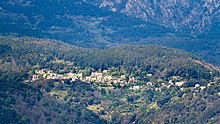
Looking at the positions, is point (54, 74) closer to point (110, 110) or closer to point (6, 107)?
point (110, 110)

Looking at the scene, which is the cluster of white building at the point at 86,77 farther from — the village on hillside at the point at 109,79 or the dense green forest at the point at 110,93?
the dense green forest at the point at 110,93

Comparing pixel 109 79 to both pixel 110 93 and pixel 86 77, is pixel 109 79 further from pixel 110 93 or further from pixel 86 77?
pixel 110 93

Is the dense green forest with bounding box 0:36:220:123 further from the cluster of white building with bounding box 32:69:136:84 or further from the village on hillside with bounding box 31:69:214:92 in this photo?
the cluster of white building with bounding box 32:69:136:84

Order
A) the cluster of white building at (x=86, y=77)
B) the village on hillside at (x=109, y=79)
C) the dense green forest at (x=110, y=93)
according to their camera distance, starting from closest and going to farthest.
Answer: the dense green forest at (x=110, y=93) < the village on hillside at (x=109, y=79) < the cluster of white building at (x=86, y=77)

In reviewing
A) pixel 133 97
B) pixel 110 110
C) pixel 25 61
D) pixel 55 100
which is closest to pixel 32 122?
pixel 55 100

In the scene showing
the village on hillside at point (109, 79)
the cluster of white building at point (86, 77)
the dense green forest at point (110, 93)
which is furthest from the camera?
the cluster of white building at point (86, 77)

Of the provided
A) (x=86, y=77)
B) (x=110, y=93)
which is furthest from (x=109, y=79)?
(x=110, y=93)

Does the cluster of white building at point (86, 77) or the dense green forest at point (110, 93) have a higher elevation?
the dense green forest at point (110, 93)

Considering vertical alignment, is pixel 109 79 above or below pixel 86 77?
above

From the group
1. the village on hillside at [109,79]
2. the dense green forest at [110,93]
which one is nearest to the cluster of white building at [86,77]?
the village on hillside at [109,79]
